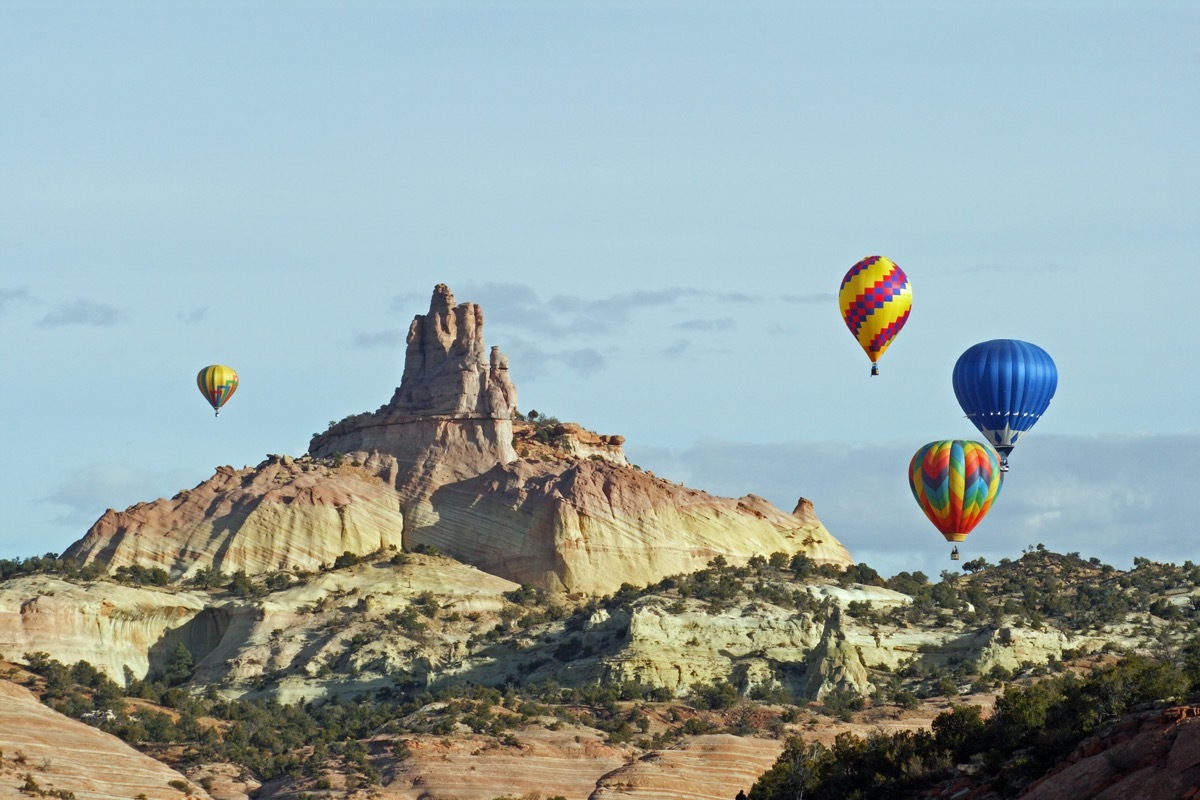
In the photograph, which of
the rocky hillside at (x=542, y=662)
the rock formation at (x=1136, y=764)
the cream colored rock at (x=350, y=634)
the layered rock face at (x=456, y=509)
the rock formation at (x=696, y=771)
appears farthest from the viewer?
the layered rock face at (x=456, y=509)

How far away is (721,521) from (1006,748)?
71.3m

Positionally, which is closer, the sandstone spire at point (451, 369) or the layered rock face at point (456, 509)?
the layered rock face at point (456, 509)

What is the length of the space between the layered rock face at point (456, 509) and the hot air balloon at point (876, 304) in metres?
23.0

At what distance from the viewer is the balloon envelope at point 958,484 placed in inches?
4200

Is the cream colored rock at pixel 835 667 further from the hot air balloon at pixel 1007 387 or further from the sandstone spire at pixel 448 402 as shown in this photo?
the sandstone spire at pixel 448 402

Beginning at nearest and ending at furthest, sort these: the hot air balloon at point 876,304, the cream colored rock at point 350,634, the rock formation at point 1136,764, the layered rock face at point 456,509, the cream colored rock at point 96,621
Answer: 1. the rock formation at point 1136,764
2. the hot air balloon at point 876,304
3. the cream colored rock at point 350,634
4. the cream colored rock at point 96,621
5. the layered rock face at point 456,509

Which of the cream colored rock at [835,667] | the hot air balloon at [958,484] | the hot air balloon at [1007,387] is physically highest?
the hot air balloon at [1007,387]

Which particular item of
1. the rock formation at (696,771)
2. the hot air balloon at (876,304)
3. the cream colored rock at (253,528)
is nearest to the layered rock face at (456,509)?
the cream colored rock at (253,528)

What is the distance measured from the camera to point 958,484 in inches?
4198

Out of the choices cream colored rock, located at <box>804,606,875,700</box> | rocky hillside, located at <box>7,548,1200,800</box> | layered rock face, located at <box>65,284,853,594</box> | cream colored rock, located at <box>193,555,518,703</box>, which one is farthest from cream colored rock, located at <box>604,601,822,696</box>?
layered rock face, located at <box>65,284,853,594</box>

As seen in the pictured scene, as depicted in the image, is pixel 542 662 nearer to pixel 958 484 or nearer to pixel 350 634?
pixel 350 634

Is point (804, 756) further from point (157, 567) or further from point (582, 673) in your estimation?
point (157, 567)

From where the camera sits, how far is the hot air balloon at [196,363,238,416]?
144625 mm

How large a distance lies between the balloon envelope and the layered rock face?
1035 inches
